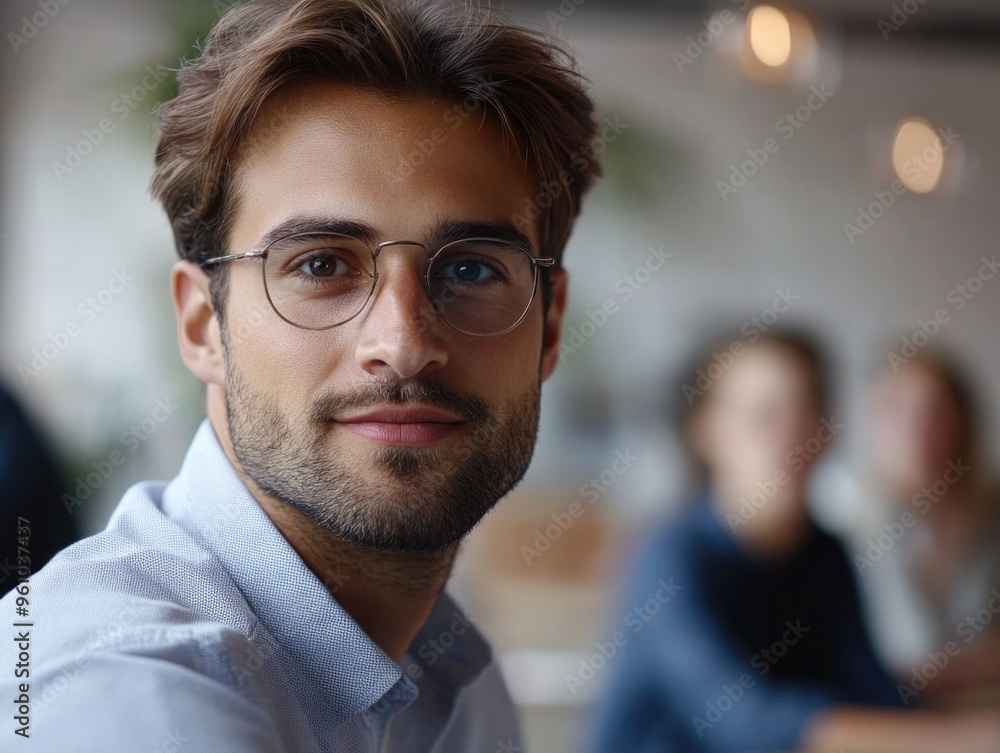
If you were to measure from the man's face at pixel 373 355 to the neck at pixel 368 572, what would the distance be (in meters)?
0.02

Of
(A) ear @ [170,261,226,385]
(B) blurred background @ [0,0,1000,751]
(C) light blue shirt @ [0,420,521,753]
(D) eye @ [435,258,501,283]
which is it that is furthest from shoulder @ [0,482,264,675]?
(B) blurred background @ [0,0,1000,751]

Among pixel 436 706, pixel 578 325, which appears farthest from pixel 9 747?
pixel 578 325

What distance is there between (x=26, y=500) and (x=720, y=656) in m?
1.10

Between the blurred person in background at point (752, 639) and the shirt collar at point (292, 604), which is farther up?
the shirt collar at point (292, 604)

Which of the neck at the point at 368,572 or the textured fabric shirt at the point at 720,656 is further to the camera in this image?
the textured fabric shirt at the point at 720,656

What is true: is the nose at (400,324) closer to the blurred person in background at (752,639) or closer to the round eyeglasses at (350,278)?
the round eyeglasses at (350,278)

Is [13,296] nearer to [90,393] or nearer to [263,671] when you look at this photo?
[90,393]

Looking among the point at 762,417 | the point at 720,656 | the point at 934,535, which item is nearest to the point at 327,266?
the point at 720,656

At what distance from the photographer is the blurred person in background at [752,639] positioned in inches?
62.5

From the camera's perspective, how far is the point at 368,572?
0.72 meters

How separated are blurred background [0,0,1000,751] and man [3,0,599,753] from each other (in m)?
1.66

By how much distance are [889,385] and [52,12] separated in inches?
79.8

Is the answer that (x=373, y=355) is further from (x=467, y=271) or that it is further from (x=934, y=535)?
(x=934, y=535)

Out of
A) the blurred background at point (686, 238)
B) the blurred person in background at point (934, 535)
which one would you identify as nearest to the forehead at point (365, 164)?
the blurred background at point (686, 238)
